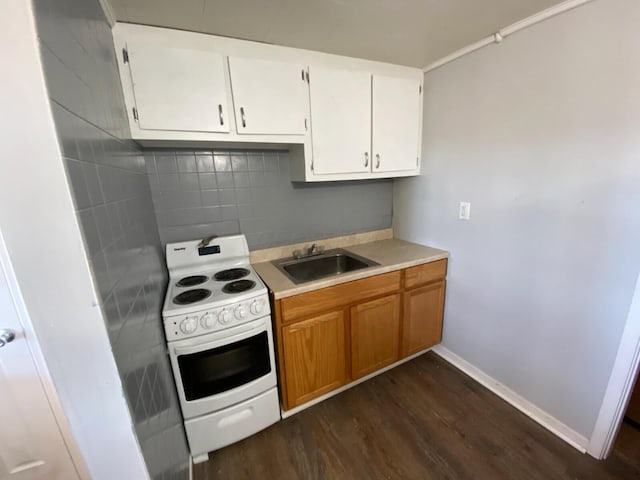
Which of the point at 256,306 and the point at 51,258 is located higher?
the point at 51,258

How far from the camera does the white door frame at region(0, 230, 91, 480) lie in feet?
1.88

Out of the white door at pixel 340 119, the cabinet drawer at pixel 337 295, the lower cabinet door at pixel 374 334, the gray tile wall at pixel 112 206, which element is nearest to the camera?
the gray tile wall at pixel 112 206

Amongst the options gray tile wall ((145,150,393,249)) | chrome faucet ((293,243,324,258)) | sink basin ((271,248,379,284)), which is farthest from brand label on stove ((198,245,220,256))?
chrome faucet ((293,243,324,258))

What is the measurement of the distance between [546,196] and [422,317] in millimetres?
1107

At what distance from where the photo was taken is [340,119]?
5.65 feet

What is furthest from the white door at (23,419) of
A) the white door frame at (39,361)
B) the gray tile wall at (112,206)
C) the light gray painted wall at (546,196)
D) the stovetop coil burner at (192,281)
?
the light gray painted wall at (546,196)

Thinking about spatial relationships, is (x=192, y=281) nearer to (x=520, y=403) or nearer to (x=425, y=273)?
(x=425, y=273)

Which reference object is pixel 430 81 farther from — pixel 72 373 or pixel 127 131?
pixel 72 373

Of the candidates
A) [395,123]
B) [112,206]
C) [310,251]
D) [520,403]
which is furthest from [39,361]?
[520,403]

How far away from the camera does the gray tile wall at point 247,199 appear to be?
5.42ft

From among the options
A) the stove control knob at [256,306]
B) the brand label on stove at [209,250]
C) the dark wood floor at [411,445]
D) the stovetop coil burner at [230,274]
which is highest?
the brand label on stove at [209,250]

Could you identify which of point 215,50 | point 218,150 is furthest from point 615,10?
point 218,150

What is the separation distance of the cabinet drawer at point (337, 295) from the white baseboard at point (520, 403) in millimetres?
841

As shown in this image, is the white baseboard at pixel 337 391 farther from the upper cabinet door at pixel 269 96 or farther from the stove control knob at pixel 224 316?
the upper cabinet door at pixel 269 96
